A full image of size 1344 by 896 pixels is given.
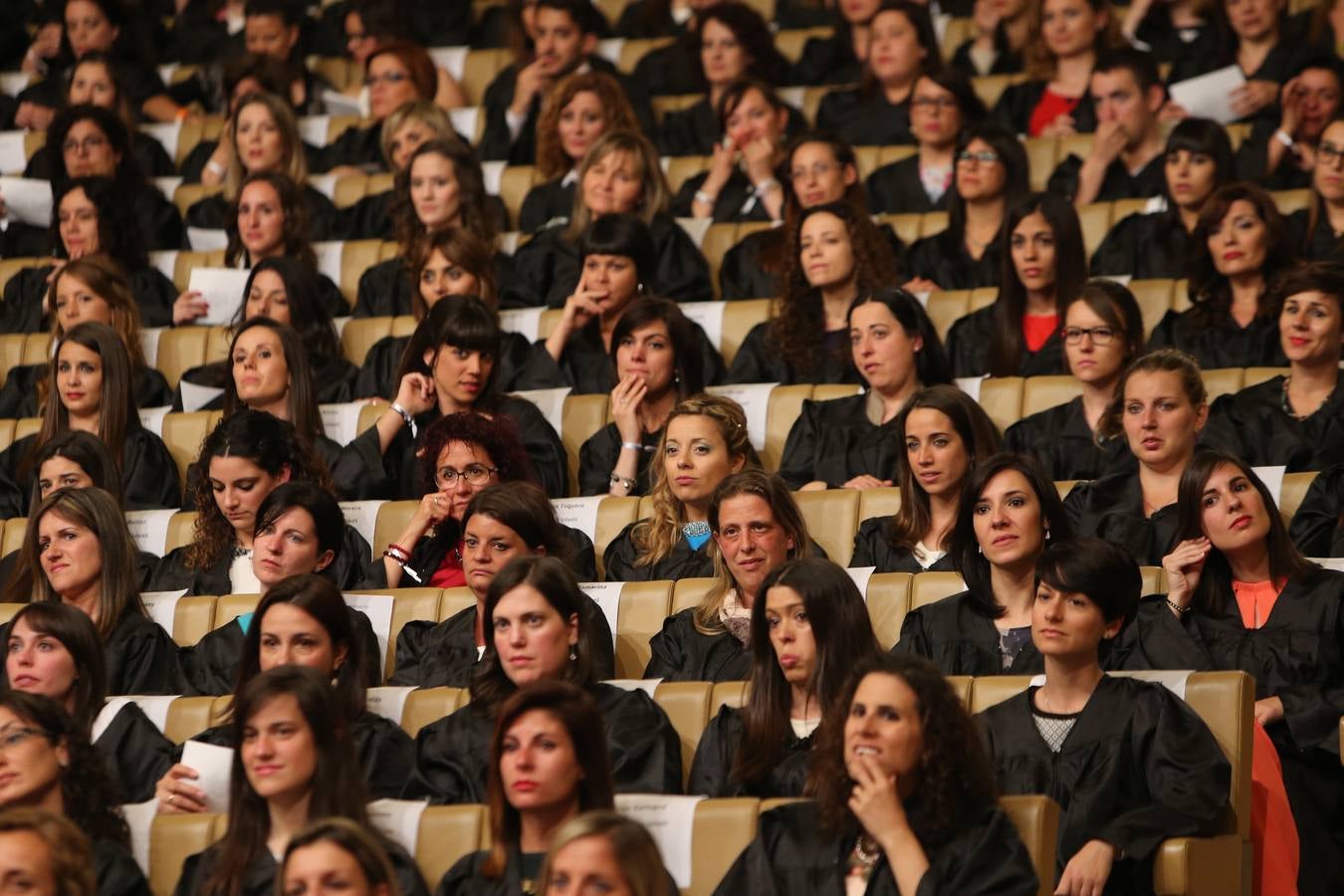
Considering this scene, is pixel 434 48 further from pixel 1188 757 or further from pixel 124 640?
pixel 1188 757

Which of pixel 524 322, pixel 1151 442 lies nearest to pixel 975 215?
pixel 524 322

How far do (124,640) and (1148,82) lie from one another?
10.7 ft

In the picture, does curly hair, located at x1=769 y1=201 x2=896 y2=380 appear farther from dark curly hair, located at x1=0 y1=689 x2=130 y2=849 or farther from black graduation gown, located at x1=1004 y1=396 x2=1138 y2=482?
dark curly hair, located at x1=0 y1=689 x2=130 y2=849

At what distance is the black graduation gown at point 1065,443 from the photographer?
5.08 meters

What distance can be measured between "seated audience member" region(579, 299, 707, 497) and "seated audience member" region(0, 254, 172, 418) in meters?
1.35

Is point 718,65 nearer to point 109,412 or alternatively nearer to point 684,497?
point 109,412

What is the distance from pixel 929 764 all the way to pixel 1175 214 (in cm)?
289

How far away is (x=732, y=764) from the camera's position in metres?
3.88

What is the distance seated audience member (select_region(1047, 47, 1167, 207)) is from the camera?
629 centimetres

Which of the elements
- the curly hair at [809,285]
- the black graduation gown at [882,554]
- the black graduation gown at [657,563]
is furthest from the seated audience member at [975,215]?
the black graduation gown at [657,563]

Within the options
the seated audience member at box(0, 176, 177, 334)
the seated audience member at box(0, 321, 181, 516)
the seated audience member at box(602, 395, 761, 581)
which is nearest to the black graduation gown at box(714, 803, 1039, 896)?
the seated audience member at box(602, 395, 761, 581)

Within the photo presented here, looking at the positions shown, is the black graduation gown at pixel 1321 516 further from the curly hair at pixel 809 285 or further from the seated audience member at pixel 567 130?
the seated audience member at pixel 567 130

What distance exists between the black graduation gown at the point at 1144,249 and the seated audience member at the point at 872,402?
0.85m

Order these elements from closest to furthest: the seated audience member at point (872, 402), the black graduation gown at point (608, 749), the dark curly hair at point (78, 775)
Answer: the dark curly hair at point (78, 775), the black graduation gown at point (608, 749), the seated audience member at point (872, 402)
